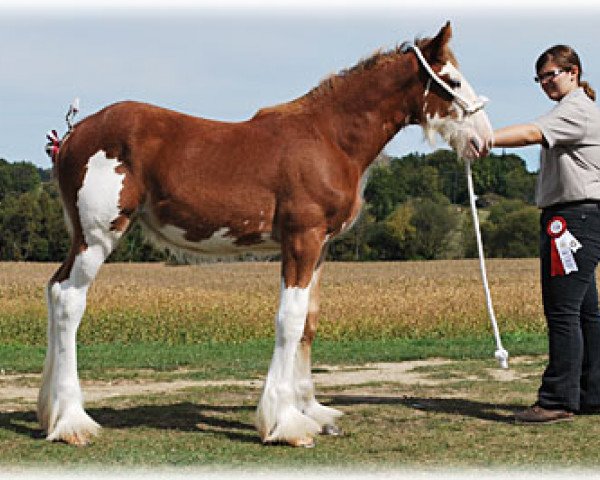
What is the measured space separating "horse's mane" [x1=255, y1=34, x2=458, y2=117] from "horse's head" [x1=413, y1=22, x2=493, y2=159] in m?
0.18

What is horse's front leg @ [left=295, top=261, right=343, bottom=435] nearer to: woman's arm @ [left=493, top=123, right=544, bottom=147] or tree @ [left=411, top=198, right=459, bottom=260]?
woman's arm @ [left=493, top=123, right=544, bottom=147]

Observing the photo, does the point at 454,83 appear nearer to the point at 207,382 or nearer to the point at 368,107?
the point at 368,107

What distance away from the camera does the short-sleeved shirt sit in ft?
23.5

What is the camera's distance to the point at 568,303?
7.34 m

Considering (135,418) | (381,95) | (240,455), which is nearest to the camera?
(240,455)

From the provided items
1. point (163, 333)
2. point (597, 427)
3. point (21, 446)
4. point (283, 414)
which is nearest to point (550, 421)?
point (597, 427)

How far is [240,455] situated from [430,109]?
10.4 ft

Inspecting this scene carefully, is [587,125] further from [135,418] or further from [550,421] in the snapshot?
[135,418]

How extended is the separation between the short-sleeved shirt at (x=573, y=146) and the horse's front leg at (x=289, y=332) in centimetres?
212

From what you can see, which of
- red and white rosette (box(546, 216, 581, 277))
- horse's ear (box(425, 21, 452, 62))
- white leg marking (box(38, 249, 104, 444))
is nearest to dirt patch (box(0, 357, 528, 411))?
white leg marking (box(38, 249, 104, 444))

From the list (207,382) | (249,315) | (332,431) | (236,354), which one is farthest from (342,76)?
(249,315)

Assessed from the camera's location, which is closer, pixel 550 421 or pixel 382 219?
pixel 550 421

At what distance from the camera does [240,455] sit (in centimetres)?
632

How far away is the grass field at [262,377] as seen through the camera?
6.34 meters
